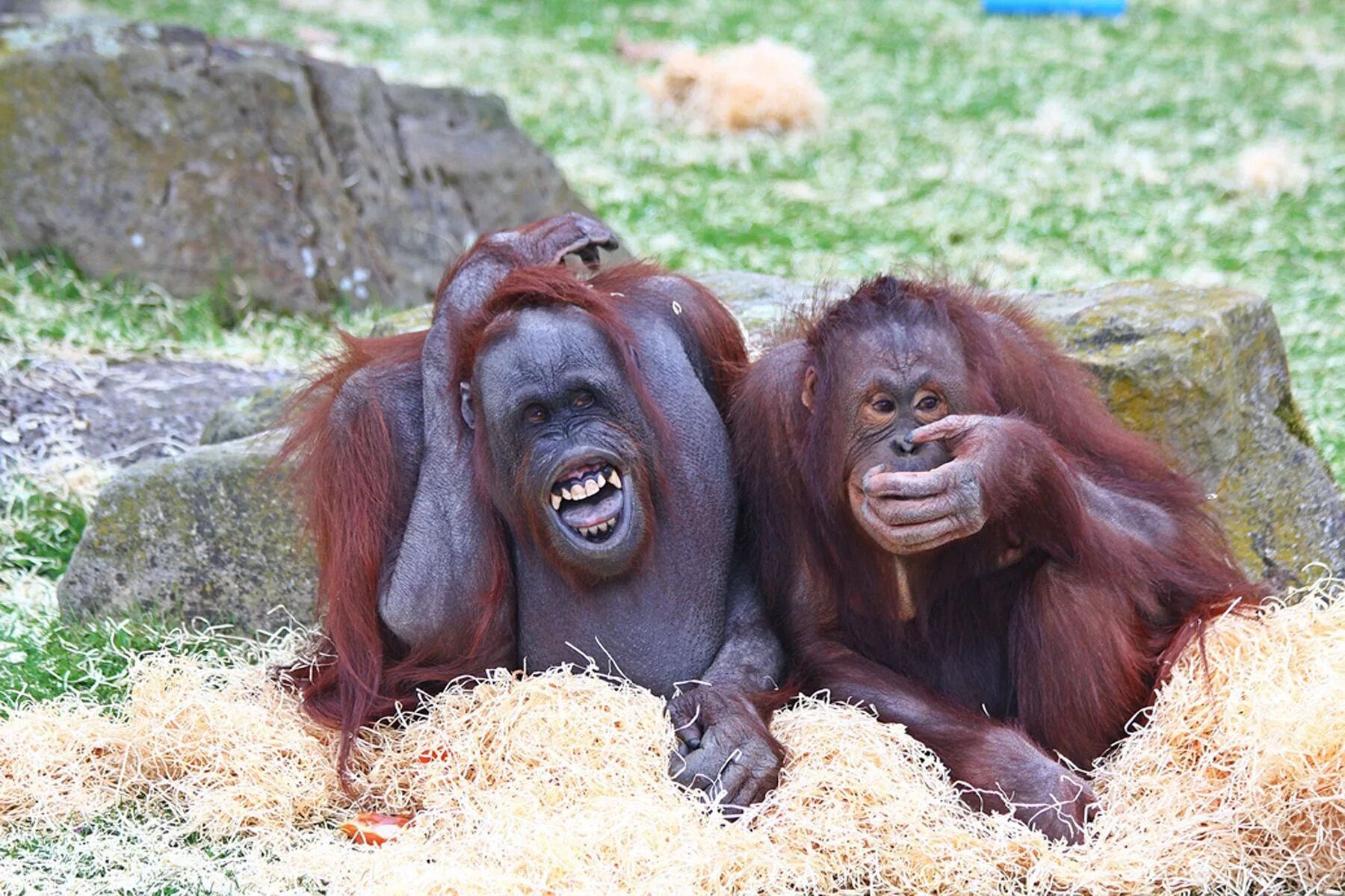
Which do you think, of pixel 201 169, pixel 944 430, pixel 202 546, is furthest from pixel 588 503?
pixel 201 169

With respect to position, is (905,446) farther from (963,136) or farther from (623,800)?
(963,136)

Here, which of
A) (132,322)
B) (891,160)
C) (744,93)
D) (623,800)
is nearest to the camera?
(623,800)

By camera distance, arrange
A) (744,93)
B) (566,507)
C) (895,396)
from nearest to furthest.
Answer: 1. (895,396)
2. (566,507)
3. (744,93)

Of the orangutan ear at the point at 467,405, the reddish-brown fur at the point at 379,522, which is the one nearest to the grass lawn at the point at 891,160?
the reddish-brown fur at the point at 379,522

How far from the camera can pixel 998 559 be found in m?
3.20

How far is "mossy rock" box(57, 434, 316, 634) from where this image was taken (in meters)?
4.07

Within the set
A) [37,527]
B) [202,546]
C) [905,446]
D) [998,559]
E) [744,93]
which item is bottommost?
[37,527]

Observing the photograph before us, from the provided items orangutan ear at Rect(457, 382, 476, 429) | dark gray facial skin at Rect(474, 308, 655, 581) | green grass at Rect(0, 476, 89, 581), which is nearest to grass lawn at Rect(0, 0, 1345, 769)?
green grass at Rect(0, 476, 89, 581)

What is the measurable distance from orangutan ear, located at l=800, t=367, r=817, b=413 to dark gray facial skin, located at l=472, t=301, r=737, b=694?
278 mm

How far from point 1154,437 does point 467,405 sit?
1644 mm

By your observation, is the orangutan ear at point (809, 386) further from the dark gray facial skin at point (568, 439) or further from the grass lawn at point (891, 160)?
the grass lawn at point (891, 160)

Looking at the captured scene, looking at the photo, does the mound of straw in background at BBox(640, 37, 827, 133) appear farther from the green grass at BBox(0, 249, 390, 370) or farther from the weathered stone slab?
the weathered stone slab

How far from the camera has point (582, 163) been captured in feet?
27.3

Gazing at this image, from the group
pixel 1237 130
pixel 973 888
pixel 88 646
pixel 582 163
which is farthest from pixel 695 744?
pixel 1237 130
